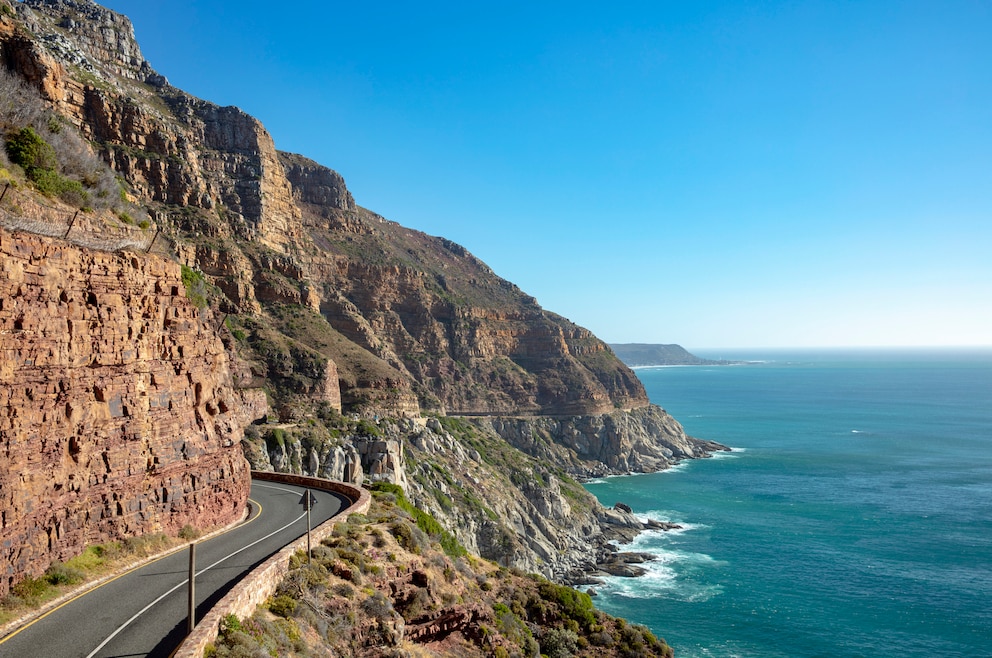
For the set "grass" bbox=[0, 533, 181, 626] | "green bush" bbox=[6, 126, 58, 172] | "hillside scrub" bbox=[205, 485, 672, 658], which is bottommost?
"hillside scrub" bbox=[205, 485, 672, 658]

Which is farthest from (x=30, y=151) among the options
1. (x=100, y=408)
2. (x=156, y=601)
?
(x=156, y=601)

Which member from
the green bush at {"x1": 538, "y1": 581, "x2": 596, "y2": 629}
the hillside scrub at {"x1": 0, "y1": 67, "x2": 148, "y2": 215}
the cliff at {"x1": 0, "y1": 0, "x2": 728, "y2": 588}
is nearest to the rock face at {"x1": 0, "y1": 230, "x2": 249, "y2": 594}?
the hillside scrub at {"x1": 0, "y1": 67, "x2": 148, "y2": 215}

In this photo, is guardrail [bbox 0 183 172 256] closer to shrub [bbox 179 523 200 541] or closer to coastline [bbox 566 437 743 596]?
shrub [bbox 179 523 200 541]

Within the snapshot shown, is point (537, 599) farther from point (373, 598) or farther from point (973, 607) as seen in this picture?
point (973, 607)

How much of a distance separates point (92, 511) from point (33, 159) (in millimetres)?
11060

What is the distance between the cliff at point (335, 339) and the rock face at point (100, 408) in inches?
135

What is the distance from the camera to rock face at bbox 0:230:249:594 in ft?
49.0

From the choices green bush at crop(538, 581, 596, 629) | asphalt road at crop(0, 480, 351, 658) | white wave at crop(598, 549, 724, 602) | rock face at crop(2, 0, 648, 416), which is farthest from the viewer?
rock face at crop(2, 0, 648, 416)

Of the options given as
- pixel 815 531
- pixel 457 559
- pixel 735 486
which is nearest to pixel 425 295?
pixel 735 486

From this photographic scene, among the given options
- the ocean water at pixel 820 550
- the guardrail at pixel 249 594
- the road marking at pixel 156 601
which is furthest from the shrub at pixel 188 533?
the ocean water at pixel 820 550

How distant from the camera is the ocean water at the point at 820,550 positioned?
41.9 m

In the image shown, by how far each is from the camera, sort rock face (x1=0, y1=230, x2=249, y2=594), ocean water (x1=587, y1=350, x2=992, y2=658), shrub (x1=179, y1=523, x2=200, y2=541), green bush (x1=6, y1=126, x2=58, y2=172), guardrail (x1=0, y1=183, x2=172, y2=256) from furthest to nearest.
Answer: ocean water (x1=587, y1=350, x2=992, y2=658)
shrub (x1=179, y1=523, x2=200, y2=541)
green bush (x1=6, y1=126, x2=58, y2=172)
guardrail (x1=0, y1=183, x2=172, y2=256)
rock face (x1=0, y1=230, x2=249, y2=594)

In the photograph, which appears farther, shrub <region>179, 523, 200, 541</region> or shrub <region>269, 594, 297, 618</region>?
shrub <region>179, 523, 200, 541</region>

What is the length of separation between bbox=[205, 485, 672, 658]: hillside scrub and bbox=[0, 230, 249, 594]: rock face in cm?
501
